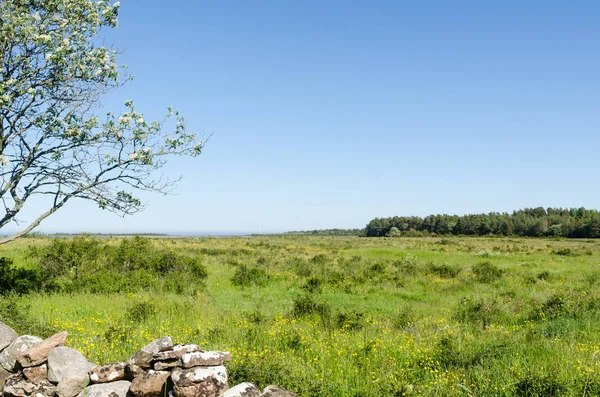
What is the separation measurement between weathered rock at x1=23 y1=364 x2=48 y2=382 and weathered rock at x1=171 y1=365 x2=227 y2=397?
2468mm

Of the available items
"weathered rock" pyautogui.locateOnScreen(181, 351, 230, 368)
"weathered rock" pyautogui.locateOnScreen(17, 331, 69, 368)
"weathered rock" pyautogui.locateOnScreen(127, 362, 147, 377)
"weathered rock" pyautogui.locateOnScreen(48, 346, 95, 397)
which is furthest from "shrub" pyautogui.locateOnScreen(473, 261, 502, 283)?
"weathered rock" pyautogui.locateOnScreen(17, 331, 69, 368)

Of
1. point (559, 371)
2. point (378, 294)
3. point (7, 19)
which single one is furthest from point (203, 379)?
point (378, 294)

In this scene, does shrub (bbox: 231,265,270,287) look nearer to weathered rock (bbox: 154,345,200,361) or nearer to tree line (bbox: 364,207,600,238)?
weathered rock (bbox: 154,345,200,361)

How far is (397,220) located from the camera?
157625 millimetres

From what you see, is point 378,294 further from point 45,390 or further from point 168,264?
point 45,390

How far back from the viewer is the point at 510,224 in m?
105

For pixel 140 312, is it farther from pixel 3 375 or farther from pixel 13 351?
pixel 13 351

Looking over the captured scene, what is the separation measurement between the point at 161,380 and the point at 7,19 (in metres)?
10.6

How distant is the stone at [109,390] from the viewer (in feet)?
17.3

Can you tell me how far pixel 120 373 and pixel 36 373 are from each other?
1.47m

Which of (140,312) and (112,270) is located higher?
(112,270)

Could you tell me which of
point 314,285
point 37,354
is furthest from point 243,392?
point 314,285

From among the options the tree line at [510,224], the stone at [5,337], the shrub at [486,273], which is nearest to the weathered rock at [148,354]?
the stone at [5,337]

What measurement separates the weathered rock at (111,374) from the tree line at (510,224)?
10188 cm
